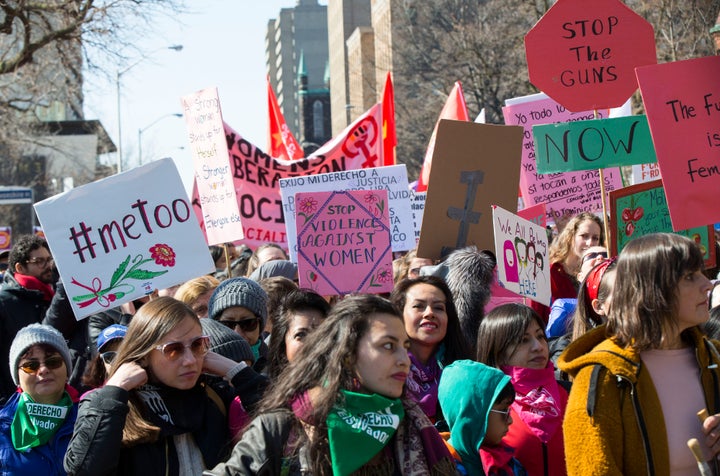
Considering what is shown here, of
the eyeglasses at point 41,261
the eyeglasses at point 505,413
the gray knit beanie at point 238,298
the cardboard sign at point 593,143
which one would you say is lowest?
the eyeglasses at point 505,413

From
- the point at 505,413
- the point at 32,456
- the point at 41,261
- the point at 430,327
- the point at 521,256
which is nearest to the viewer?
the point at 505,413

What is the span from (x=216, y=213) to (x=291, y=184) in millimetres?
819

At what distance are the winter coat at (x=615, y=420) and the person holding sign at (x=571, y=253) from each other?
13.2 ft

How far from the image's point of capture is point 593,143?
21.2 ft

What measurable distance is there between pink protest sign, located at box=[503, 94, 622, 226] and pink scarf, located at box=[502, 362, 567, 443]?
183 inches

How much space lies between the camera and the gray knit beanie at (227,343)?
15.9ft

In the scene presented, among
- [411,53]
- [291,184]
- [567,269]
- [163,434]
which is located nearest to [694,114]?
[567,269]

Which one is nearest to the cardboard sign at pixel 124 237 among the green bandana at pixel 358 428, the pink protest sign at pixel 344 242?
the pink protest sign at pixel 344 242

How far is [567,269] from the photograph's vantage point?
7.55 metres

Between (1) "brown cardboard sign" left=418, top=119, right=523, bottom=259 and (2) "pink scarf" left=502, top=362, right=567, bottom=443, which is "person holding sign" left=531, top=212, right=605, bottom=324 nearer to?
(1) "brown cardboard sign" left=418, top=119, right=523, bottom=259

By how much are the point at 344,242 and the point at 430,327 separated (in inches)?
78.2

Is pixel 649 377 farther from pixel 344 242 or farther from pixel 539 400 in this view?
pixel 344 242

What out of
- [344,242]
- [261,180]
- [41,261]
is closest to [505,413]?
[344,242]

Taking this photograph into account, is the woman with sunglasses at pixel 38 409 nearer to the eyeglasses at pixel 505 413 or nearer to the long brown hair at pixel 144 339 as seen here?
the long brown hair at pixel 144 339
